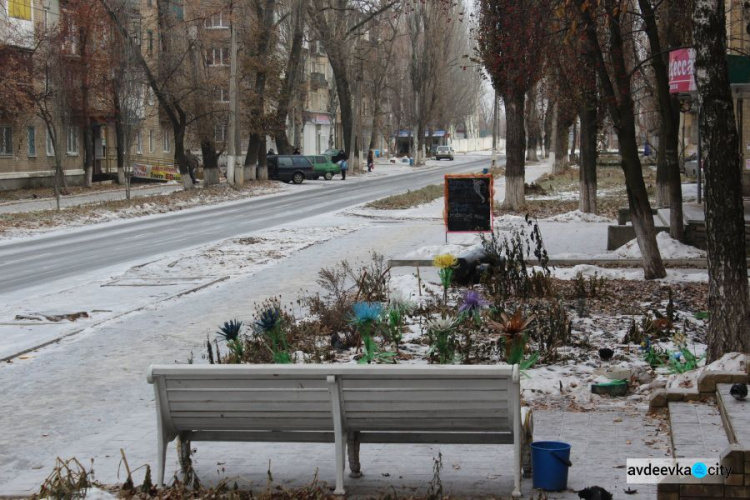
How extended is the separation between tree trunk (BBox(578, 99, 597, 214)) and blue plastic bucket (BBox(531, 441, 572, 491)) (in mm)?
20573

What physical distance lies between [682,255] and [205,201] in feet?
85.4

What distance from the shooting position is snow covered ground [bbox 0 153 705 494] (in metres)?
7.22

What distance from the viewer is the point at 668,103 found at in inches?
666

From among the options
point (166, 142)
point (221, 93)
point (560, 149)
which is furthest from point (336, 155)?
point (560, 149)

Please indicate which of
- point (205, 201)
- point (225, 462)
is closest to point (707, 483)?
point (225, 462)

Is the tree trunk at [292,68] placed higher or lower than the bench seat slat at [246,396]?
higher

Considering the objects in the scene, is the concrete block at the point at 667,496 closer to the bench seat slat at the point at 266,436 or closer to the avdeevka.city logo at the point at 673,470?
the avdeevka.city logo at the point at 673,470

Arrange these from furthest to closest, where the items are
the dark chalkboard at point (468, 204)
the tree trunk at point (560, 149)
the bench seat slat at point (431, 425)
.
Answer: the tree trunk at point (560, 149) → the dark chalkboard at point (468, 204) → the bench seat slat at point (431, 425)

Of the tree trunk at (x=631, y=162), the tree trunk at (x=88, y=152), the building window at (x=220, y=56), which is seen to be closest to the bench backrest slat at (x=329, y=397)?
the tree trunk at (x=631, y=162)

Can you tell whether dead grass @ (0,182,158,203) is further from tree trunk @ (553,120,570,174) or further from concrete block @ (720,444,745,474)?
concrete block @ (720,444,745,474)

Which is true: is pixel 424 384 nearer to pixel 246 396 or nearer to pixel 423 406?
pixel 423 406

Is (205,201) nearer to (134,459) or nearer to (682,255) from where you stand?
(682,255)

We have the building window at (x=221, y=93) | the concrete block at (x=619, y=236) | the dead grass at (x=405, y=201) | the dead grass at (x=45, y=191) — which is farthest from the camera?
the building window at (x=221, y=93)

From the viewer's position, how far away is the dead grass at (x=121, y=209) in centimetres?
3017
